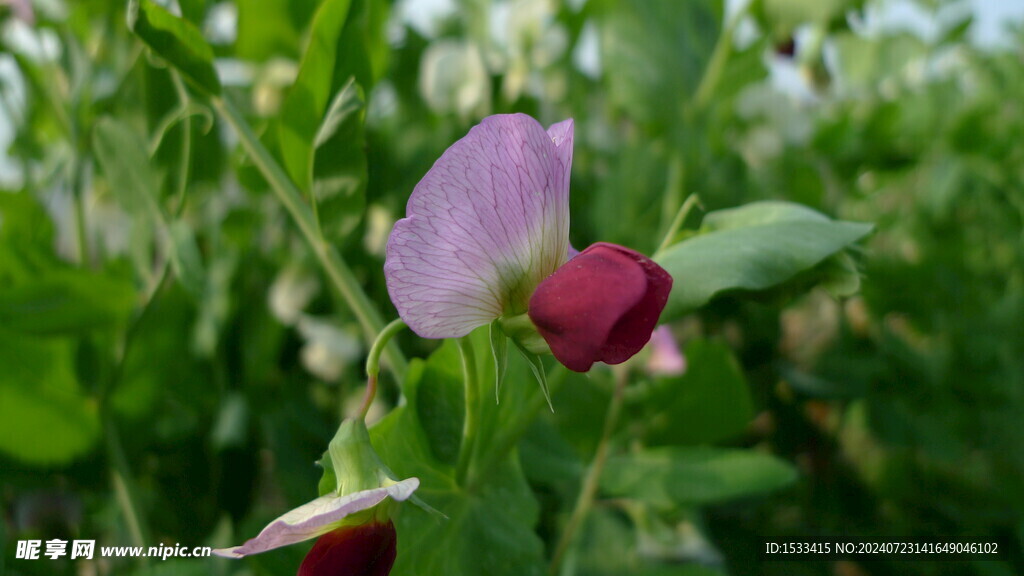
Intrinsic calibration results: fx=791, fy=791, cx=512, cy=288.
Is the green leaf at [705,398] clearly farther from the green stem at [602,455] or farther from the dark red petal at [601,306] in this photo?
the dark red petal at [601,306]

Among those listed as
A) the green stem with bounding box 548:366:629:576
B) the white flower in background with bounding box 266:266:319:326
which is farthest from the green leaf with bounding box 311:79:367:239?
the white flower in background with bounding box 266:266:319:326

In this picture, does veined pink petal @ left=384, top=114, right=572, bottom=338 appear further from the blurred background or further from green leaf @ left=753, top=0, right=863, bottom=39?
green leaf @ left=753, top=0, right=863, bottom=39

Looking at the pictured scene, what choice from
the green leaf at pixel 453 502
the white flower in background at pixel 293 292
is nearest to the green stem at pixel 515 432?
the green leaf at pixel 453 502

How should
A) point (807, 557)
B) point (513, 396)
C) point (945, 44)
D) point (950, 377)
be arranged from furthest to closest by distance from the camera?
point (945, 44)
point (950, 377)
point (807, 557)
point (513, 396)

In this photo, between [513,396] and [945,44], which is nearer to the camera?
[513,396]

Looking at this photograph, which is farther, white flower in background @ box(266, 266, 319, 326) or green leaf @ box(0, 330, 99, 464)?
white flower in background @ box(266, 266, 319, 326)

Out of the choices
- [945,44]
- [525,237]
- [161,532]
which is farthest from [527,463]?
[945,44]

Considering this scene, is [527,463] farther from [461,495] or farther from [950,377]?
[950,377]

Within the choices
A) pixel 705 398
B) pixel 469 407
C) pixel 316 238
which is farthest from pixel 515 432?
pixel 705 398
